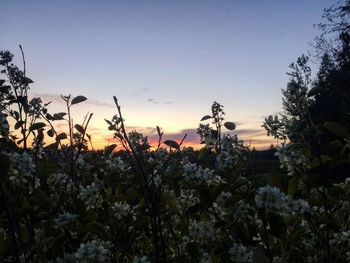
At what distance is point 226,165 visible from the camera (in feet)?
10.9

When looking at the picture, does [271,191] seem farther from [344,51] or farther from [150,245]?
[344,51]

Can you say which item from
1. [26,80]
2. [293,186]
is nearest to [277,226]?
[293,186]

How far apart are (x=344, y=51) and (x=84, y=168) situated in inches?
990

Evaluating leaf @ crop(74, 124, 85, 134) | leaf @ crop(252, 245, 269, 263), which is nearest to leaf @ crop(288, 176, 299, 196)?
leaf @ crop(252, 245, 269, 263)

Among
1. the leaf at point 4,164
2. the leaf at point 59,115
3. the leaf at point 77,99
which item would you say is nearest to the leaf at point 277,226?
the leaf at point 4,164

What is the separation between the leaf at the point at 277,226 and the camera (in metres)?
2.44

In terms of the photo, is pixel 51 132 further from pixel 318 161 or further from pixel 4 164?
pixel 318 161

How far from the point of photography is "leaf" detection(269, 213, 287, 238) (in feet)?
8.00

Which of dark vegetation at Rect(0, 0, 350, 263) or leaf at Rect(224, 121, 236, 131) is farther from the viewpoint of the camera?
leaf at Rect(224, 121, 236, 131)

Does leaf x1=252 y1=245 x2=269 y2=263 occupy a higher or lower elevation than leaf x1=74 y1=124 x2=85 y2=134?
lower

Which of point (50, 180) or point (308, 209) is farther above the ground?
point (50, 180)

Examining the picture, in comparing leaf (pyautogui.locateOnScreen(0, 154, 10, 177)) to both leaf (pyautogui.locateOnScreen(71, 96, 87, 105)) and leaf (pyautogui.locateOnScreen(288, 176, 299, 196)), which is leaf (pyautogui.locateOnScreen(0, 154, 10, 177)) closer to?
leaf (pyautogui.locateOnScreen(71, 96, 87, 105))

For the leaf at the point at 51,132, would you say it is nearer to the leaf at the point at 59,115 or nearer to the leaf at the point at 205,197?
the leaf at the point at 59,115

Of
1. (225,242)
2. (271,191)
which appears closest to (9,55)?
(225,242)
